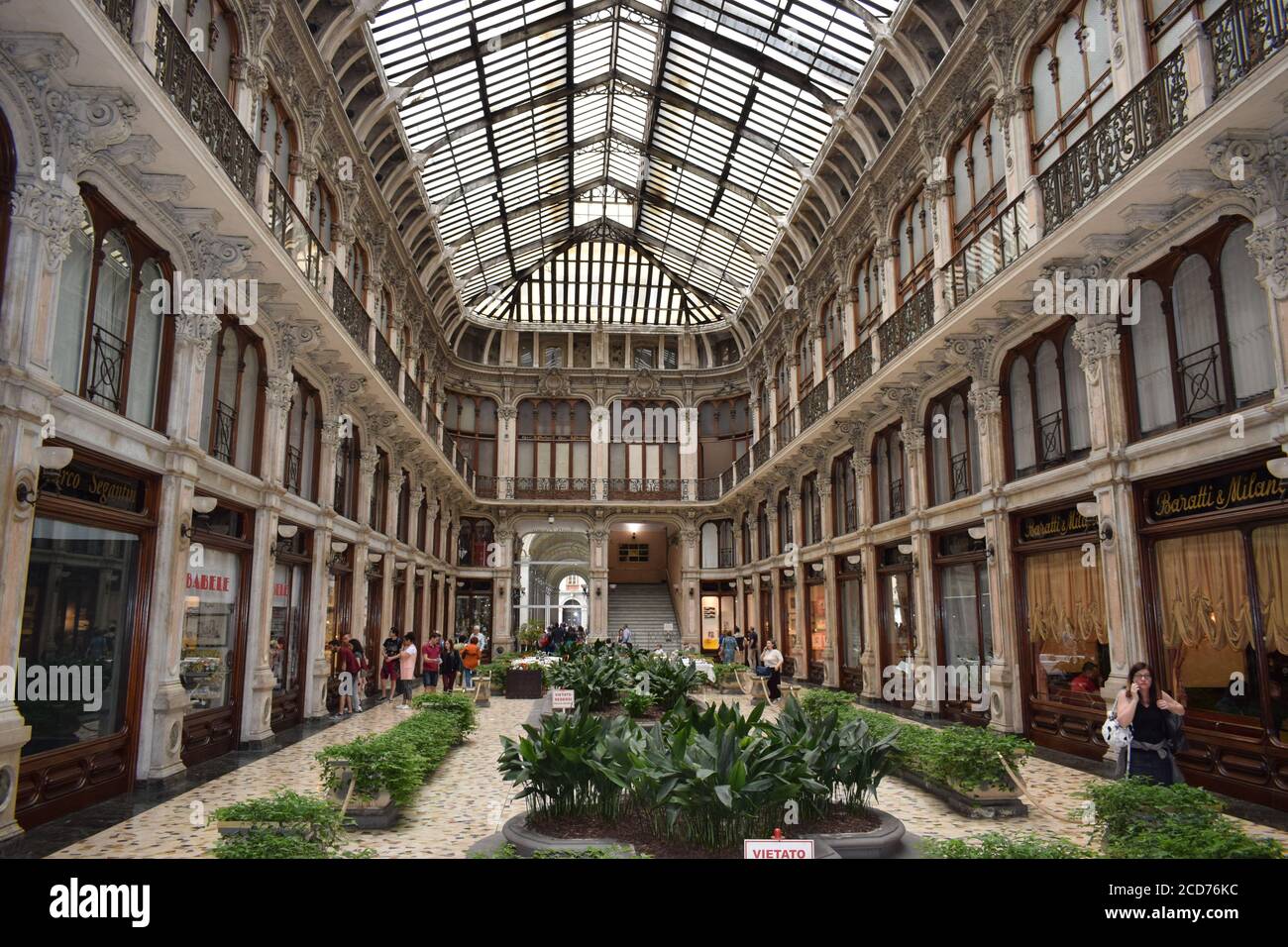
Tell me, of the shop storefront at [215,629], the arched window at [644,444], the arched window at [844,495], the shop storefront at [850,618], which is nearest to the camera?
the shop storefront at [215,629]

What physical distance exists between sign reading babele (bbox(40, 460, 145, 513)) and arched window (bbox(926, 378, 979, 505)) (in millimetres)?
11220

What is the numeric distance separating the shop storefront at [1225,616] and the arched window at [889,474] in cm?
Answer: 687

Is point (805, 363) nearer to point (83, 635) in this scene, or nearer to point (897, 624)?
point (897, 624)

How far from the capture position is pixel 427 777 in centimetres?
891

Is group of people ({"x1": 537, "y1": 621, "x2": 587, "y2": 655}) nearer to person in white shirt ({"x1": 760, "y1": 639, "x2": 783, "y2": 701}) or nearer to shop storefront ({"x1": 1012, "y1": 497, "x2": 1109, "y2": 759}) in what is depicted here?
person in white shirt ({"x1": 760, "y1": 639, "x2": 783, "y2": 701})

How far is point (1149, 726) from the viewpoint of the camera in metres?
6.06

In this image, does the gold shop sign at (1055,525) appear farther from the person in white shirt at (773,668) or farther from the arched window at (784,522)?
the arched window at (784,522)

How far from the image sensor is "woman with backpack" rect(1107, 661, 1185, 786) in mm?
5973

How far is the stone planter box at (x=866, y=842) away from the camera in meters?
5.61

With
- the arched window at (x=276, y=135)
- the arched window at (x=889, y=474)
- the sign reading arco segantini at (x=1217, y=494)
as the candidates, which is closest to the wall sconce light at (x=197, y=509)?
the arched window at (x=276, y=135)

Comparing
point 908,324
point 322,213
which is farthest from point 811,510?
point 322,213

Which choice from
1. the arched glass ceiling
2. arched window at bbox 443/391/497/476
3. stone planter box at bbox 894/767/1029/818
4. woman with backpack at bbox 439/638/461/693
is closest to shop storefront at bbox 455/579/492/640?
arched window at bbox 443/391/497/476

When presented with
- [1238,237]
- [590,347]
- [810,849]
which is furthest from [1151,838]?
[590,347]
